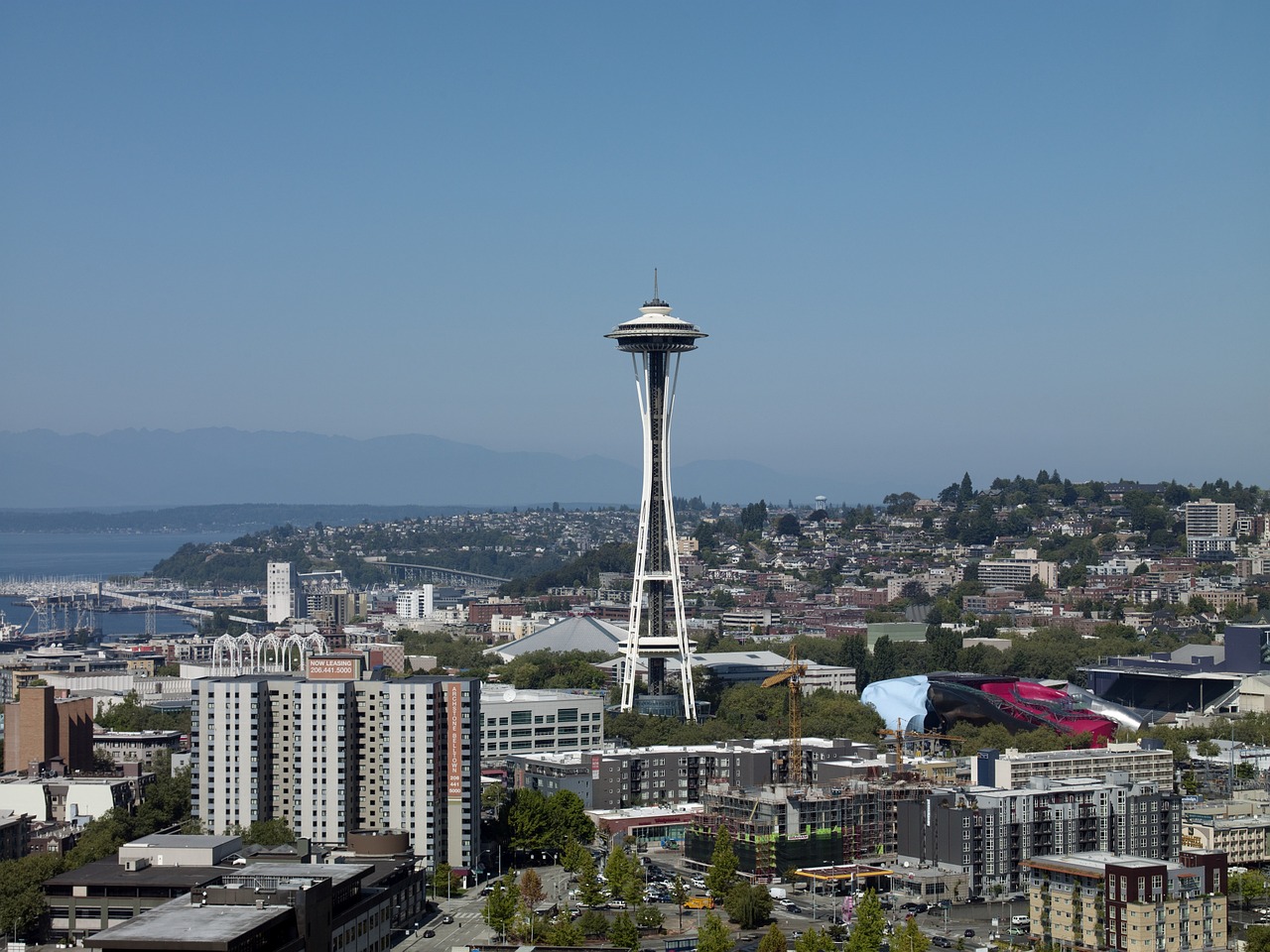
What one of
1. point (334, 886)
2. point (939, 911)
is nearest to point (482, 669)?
point (939, 911)

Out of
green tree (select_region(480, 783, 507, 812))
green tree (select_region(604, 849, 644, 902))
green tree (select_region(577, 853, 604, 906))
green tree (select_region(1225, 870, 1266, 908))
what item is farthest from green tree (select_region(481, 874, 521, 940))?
green tree (select_region(1225, 870, 1266, 908))

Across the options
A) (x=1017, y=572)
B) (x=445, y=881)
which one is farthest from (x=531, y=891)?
(x=1017, y=572)

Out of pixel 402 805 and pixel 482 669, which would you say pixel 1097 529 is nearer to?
pixel 482 669

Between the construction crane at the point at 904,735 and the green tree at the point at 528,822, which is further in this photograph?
the construction crane at the point at 904,735

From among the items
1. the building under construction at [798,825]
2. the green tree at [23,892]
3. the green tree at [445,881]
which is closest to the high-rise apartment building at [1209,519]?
the building under construction at [798,825]

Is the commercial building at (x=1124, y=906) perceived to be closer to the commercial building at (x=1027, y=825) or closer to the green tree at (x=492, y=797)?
the commercial building at (x=1027, y=825)

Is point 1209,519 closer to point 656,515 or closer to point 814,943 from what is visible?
point 656,515
